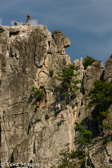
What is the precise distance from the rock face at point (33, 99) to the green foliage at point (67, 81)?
1.20 m

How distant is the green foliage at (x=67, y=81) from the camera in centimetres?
5111

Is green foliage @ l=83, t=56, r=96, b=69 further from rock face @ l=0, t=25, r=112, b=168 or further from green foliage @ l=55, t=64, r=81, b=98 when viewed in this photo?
green foliage @ l=55, t=64, r=81, b=98

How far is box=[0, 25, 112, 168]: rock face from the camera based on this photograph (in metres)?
47.9

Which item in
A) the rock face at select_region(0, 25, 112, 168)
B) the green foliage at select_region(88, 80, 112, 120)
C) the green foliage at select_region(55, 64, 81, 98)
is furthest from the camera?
the green foliage at select_region(55, 64, 81, 98)

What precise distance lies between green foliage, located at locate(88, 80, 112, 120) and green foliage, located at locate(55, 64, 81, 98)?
3.56m

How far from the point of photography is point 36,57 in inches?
2148

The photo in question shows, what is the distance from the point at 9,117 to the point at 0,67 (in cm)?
814

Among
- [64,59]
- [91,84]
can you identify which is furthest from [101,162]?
[64,59]

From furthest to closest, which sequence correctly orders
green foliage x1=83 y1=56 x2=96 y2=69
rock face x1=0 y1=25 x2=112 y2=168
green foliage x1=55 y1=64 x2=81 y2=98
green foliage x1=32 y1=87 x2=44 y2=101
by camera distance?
1. green foliage x1=83 y1=56 x2=96 y2=69
2. green foliage x1=32 y1=87 x2=44 y2=101
3. green foliage x1=55 y1=64 x2=81 y2=98
4. rock face x1=0 y1=25 x2=112 y2=168

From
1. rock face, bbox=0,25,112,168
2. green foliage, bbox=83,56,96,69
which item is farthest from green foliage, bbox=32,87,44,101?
green foliage, bbox=83,56,96,69

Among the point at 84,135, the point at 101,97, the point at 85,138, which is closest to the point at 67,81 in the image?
the point at 101,97

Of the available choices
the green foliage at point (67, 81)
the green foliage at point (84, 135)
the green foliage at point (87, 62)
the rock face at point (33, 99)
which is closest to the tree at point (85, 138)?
the green foliage at point (84, 135)

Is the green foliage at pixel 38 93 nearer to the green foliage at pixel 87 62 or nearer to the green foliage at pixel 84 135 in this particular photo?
the green foliage at pixel 84 135

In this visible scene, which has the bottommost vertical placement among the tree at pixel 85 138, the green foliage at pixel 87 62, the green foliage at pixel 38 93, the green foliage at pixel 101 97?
the tree at pixel 85 138
